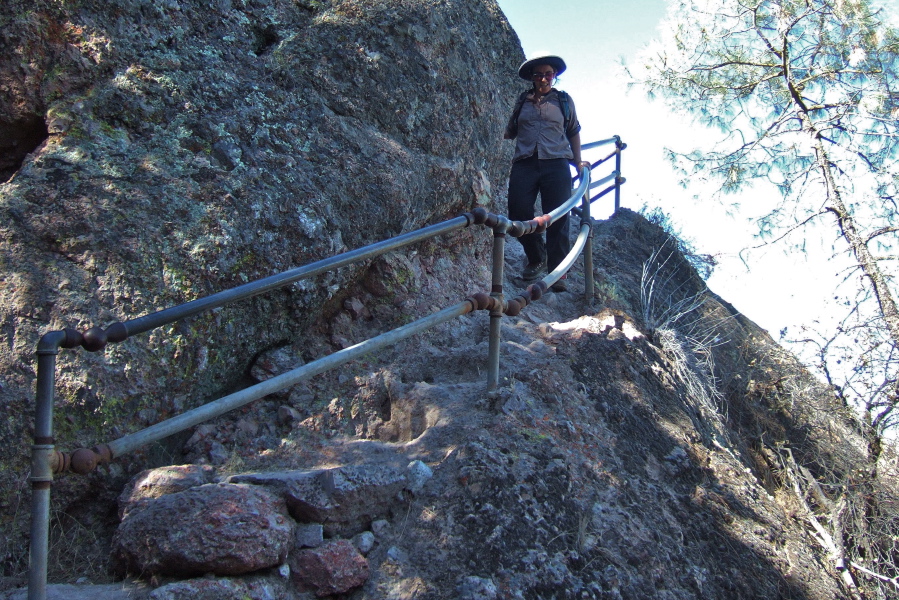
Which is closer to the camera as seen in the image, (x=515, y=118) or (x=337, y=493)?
(x=337, y=493)

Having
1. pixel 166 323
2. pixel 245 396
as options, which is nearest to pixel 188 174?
pixel 166 323

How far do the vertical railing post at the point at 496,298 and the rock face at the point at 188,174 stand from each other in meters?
0.84

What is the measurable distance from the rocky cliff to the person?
0.47 m

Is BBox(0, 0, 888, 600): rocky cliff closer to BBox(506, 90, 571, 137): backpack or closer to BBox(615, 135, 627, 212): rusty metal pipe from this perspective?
BBox(506, 90, 571, 137): backpack

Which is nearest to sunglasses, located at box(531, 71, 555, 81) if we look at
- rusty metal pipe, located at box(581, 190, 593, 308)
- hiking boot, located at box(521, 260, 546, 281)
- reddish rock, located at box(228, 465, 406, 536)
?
rusty metal pipe, located at box(581, 190, 593, 308)

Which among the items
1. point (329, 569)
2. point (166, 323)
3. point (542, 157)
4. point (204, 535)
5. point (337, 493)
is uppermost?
point (542, 157)

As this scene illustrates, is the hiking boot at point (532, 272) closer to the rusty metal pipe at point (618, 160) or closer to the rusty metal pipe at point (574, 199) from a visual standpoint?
the rusty metal pipe at point (574, 199)

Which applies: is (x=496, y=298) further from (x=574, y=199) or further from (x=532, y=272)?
(x=532, y=272)

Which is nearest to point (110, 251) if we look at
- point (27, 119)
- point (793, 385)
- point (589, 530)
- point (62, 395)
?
point (62, 395)

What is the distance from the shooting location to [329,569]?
219cm

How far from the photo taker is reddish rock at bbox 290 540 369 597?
7.10ft

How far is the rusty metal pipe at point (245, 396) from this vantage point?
1.84 m

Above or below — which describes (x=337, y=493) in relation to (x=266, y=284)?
below

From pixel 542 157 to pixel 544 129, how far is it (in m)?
0.21
